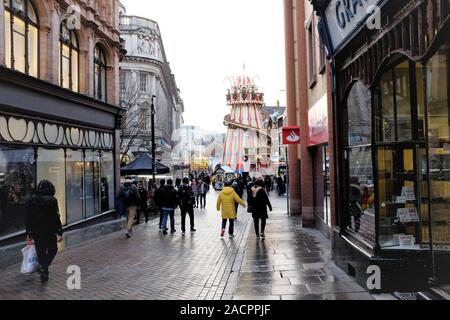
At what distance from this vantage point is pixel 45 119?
15.5 meters

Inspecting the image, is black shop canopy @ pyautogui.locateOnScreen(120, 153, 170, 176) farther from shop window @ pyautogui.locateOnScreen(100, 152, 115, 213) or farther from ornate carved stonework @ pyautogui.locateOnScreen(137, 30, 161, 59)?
ornate carved stonework @ pyautogui.locateOnScreen(137, 30, 161, 59)

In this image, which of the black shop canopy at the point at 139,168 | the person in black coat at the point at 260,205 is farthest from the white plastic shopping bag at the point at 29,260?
the black shop canopy at the point at 139,168

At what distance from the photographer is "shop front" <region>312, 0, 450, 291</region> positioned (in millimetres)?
5828

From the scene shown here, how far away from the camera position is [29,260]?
8.20 meters

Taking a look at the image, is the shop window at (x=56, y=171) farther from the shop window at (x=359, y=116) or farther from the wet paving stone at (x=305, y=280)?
the shop window at (x=359, y=116)

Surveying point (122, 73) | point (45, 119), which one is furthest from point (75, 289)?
point (122, 73)

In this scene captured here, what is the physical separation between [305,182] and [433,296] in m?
11.3

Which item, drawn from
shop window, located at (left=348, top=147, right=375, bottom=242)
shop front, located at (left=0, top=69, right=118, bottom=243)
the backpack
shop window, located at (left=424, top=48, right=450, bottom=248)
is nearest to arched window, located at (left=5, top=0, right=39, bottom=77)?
shop front, located at (left=0, top=69, right=118, bottom=243)

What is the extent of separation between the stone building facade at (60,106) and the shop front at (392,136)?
903 centimetres

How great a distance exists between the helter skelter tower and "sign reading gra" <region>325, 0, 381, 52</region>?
4112 cm

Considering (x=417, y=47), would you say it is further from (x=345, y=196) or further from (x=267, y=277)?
(x=267, y=277)

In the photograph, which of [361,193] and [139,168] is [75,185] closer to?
[139,168]

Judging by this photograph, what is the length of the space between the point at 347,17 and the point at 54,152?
11.4 metres

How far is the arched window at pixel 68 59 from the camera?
1773 centimetres
